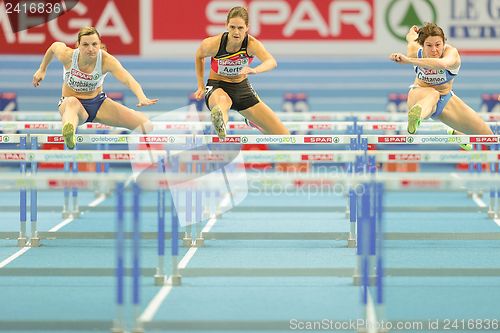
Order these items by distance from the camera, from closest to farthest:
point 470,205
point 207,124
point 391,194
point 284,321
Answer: point 284,321, point 207,124, point 470,205, point 391,194

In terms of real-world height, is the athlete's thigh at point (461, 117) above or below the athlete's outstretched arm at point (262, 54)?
below

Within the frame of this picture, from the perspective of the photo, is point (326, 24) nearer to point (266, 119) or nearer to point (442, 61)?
point (266, 119)

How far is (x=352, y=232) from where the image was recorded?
375 inches

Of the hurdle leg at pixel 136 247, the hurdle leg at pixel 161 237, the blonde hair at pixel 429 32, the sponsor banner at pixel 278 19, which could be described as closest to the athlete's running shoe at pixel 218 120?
the hurdle leg at pixel 161 237

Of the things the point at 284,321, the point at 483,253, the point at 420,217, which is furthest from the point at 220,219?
the point at 284,321

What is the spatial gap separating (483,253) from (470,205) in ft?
11.8

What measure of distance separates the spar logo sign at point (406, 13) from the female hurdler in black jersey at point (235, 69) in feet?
23.4

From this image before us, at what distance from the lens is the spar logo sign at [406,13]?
52.3 feet

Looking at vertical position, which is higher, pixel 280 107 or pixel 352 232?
pixel 280 107

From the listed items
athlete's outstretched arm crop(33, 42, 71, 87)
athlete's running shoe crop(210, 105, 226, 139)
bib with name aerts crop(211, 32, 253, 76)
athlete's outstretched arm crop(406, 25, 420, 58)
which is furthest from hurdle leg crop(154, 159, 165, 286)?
athlete's outstretched arm crop(406, 25, 420, 58)

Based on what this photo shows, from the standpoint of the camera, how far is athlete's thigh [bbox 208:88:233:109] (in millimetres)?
8953

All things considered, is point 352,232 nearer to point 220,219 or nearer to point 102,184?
point 220,219

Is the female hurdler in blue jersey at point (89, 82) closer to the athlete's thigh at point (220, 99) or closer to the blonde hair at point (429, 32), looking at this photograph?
the athlete's thigh at point (220, 99)

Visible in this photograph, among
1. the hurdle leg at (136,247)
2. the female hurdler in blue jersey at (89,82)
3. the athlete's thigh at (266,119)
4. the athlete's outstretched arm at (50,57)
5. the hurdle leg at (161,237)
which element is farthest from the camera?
the athlete's thigh at (266,119)
